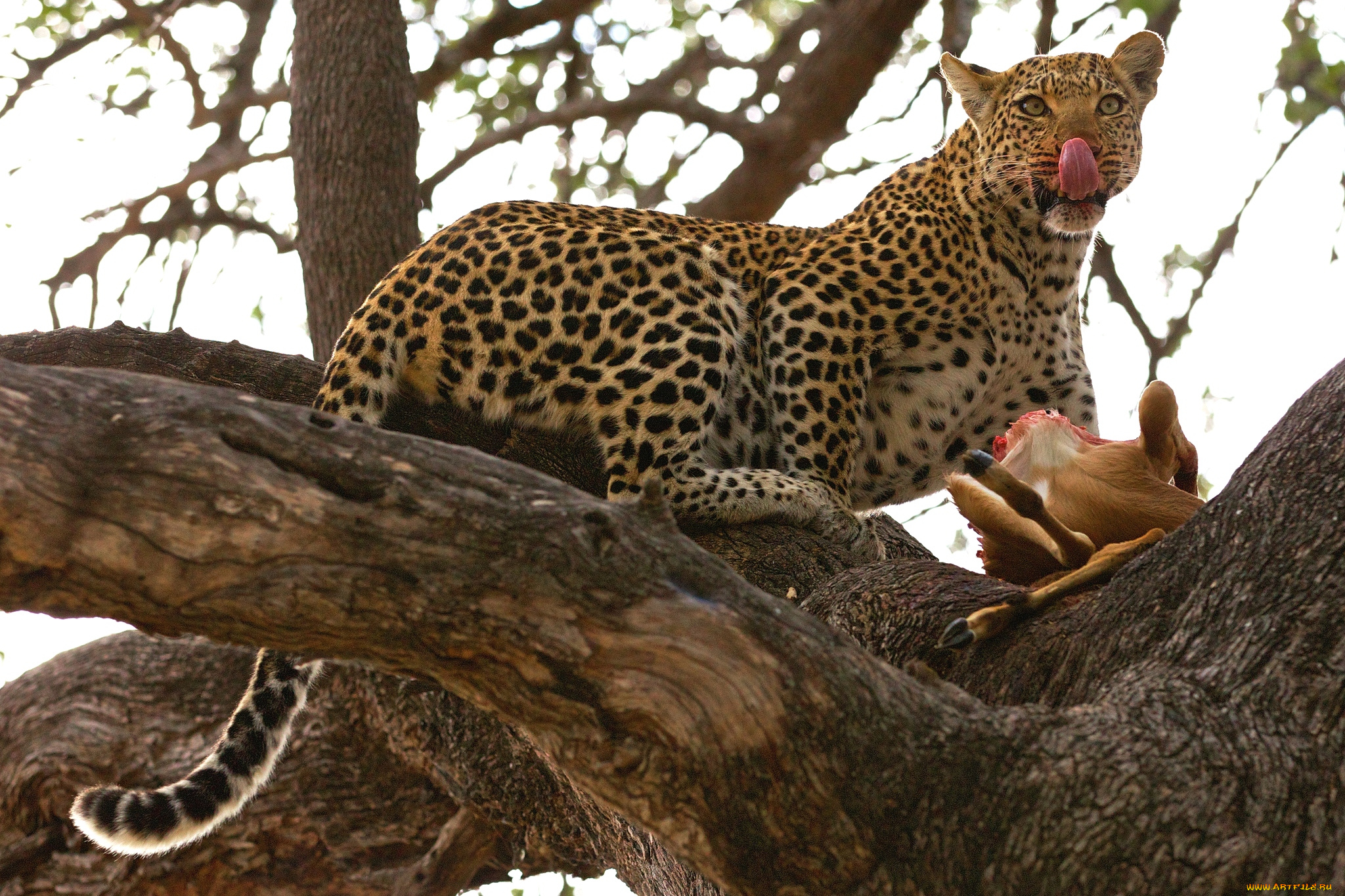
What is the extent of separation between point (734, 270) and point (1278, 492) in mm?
3145

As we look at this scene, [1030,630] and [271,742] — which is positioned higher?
[1030,630]

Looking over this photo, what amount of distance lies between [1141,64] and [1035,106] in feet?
1.97

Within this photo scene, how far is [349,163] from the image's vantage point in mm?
6965

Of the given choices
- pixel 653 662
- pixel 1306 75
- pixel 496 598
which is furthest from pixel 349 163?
pixel 1306 75

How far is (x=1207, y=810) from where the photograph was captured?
2.71m

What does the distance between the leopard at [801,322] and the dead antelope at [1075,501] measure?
124 cm

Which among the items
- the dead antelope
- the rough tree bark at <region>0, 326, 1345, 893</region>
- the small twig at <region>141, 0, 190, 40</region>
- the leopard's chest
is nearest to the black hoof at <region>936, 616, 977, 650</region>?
the dead antelope

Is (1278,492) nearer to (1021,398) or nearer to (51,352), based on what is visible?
(1021,398)

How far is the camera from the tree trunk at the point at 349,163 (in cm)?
698

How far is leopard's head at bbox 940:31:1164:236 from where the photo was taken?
5.83 metres

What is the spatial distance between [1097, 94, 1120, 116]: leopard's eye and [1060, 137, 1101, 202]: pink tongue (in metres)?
0.38

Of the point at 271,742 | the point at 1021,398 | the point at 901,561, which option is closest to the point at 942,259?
the point at 1021,398

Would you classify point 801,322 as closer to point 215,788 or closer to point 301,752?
point 301,752

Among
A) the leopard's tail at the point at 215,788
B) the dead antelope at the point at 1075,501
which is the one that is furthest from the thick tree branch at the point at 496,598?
the dead antelope at the point at 1075,501
